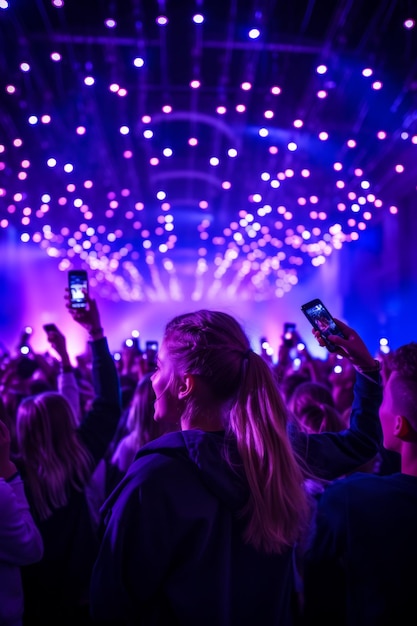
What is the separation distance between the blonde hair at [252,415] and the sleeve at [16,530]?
30.2 inches

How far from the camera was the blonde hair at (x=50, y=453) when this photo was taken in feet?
9.17

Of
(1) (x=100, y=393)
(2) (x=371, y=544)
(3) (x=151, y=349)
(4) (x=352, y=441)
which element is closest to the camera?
(2) (x=371, y=544)

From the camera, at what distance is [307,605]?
7.12 feet

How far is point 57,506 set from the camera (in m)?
2.81

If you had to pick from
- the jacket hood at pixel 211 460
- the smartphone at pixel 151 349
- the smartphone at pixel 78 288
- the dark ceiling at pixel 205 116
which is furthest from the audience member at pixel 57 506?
the dark ceiling at pixel 205 116

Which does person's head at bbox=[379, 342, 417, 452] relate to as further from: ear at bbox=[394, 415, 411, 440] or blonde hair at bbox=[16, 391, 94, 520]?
blonde hair at bbox=[16, 391, 94, 520]

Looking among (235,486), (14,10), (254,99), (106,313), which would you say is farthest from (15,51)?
(106,313)

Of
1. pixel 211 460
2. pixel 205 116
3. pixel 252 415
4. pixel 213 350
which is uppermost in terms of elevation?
→ pixel 205 116

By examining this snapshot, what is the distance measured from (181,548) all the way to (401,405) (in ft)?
3.42

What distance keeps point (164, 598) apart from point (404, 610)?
0.84m

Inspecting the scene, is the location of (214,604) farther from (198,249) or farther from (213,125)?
(198,249)

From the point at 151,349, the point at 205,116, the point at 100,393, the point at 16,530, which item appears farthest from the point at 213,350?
the point at 205,116

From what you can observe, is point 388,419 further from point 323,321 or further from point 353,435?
point 323,321

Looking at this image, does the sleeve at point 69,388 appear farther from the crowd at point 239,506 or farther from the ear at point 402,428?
the ear at point 402,428
